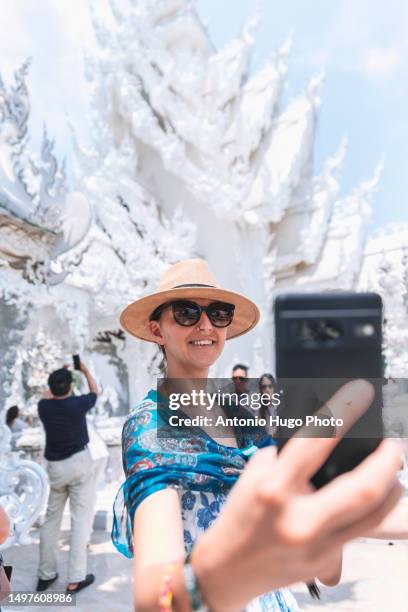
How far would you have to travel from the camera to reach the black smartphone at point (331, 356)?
52 centimetres

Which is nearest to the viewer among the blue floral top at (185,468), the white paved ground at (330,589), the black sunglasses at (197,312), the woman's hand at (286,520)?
the woman's hand at (286,520)

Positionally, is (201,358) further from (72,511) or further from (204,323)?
(72,511)

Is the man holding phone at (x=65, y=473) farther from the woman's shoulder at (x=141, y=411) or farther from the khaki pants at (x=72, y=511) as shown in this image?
the woman's shoulder at (x=141, y=411)

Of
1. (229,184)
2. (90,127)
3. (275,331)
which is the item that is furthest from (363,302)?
(90,127)

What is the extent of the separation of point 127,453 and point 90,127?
35.3 ft

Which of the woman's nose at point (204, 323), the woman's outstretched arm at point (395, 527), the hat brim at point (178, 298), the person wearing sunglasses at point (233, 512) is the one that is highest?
the hat brim at point (178, 298)

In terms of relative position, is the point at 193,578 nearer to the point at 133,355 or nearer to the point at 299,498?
the point at 299,498

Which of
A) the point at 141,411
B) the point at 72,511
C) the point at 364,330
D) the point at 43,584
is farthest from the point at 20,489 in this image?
the point at 364,330

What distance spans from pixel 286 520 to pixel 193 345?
1.82 feet

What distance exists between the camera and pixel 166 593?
1.54ft

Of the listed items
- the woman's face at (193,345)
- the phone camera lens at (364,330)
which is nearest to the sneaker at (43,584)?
the woman's face at (193,345)

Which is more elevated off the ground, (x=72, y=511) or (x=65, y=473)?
(x=65, y=473)

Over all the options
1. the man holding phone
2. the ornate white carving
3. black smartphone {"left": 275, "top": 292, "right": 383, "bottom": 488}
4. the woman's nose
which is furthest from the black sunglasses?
the ornate white carving

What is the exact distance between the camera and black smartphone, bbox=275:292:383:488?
52cm
